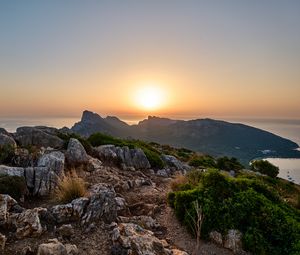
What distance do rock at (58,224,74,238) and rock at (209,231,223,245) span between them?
4.07m

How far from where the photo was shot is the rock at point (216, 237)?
920 cm

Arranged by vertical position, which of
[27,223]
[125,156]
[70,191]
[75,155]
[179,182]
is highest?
[70,191]

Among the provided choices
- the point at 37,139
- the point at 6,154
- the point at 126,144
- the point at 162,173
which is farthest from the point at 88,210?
the point at 126,144

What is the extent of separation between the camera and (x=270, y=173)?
1641 inches

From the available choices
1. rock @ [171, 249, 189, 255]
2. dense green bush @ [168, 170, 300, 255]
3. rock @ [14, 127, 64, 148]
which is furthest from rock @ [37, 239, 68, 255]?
Result: rock @ [14, 127, 64, 148]

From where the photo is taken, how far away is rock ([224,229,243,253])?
29.4ft

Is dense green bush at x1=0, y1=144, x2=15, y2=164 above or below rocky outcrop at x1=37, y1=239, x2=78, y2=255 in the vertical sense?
above

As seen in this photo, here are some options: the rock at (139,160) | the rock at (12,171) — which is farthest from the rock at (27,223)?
the rock at (139,160)

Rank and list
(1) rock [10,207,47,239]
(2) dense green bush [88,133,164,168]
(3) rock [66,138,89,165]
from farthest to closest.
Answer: (2) dense green bush [88,133,164,168] → (3) rock [66,138,89,165] → (1) rock [10,207,47,239]

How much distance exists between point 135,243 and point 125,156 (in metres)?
12.7

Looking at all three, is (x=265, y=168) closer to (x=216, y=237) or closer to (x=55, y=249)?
(x=216, y=237)

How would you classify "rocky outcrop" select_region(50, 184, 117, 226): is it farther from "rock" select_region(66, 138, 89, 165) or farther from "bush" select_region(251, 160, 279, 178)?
"bush" select_region(251, 160, 279, 178)

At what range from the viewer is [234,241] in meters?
9.09

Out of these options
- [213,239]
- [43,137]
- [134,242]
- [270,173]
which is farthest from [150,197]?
[270,173]
